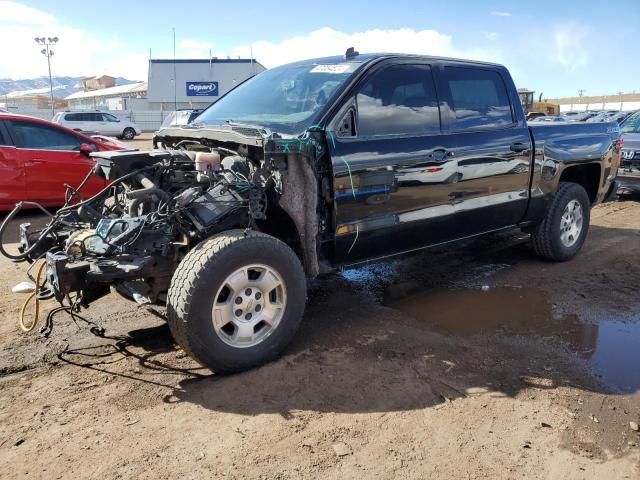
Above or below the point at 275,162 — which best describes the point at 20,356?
below

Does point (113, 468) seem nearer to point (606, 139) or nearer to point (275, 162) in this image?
point (275, 162)

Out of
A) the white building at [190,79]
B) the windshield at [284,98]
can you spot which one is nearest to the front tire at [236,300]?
the windshield at [284,98]

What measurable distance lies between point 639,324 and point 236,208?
3.37 metres

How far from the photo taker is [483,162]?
4.63 meters

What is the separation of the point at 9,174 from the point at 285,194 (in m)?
5.50

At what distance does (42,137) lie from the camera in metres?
7.77

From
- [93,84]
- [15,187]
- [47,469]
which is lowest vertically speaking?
[47,469]

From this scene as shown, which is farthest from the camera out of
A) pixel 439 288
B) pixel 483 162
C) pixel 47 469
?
pixel 439 288

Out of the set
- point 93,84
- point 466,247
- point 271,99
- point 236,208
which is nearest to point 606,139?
point 466,247

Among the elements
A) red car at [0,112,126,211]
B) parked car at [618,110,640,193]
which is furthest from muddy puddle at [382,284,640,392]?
parked car at [618,110,640,193]

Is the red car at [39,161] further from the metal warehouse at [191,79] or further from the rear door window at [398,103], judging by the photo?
the metal warehouse at [191,79]

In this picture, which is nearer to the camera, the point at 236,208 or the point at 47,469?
the point at 47,469

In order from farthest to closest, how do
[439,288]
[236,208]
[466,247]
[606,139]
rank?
[466,247] → [606,139] → [439,288] → [236,208]

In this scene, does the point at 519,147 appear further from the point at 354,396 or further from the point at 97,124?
the point at 97,124
